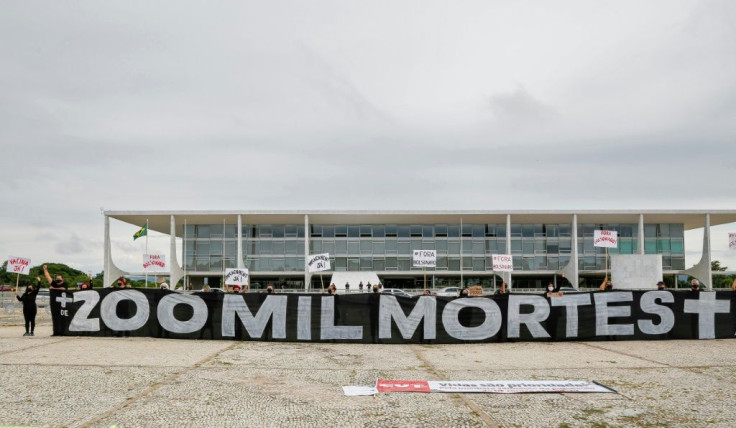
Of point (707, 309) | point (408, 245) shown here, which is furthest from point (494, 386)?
point (408, 245)

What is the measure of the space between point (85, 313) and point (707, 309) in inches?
698

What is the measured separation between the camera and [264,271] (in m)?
59.4

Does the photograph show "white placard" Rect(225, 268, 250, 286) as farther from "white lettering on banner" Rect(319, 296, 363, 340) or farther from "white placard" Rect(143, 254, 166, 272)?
"white lettering on banner" Rect(319, 296, 363, 340)

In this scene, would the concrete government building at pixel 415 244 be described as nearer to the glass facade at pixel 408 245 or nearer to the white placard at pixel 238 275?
the glass facade at pixel 408 245

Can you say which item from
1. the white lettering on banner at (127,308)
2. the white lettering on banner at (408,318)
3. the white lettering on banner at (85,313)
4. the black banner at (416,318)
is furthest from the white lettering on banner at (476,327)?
the white lettering on banner at (85,313)

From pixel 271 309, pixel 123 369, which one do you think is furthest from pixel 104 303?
pixel 123 369

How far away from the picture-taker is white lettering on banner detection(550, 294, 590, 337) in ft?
52.0

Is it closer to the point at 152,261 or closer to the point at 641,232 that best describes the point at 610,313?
the point at 152,261

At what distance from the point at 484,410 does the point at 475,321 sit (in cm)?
831

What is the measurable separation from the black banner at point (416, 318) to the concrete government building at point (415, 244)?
41.5 metres

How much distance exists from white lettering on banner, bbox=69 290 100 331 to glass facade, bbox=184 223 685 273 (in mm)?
42563

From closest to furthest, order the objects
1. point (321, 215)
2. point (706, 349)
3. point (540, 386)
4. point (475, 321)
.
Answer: point (540, 386) → point (706, 349) → point (475, 321) → point (321, 215)

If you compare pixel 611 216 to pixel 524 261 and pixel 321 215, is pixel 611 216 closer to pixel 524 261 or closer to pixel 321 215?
pixel 524 261

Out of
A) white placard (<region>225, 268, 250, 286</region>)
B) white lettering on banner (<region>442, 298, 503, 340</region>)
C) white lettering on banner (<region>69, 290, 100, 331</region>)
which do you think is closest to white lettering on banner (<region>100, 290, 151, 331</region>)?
white lettering on banner (<region>69, 290, 100, 331</region>)
